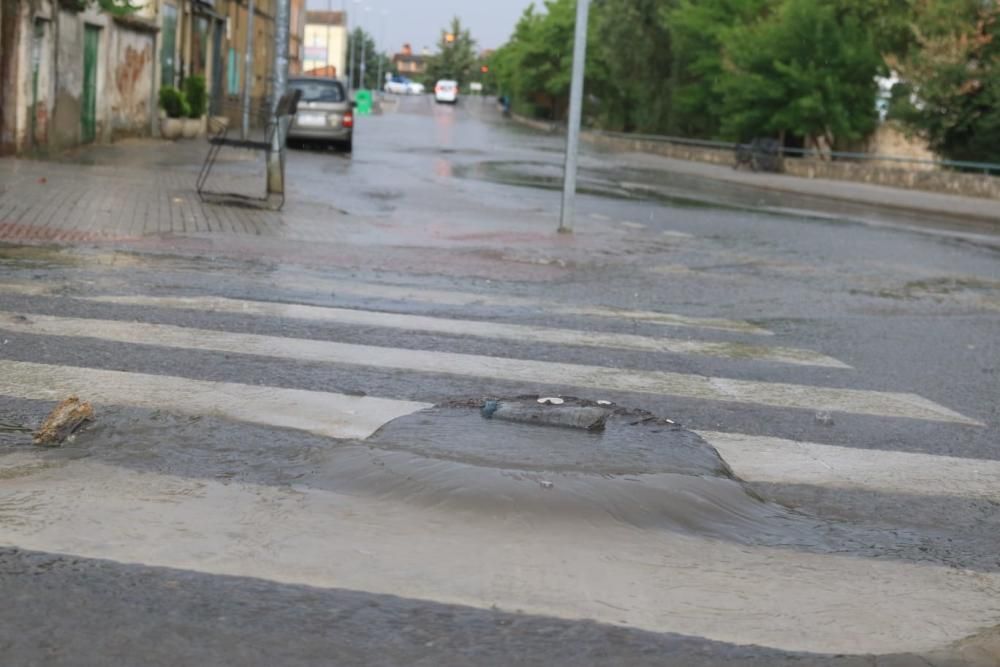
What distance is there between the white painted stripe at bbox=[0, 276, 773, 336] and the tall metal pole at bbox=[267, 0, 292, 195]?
5802 mm

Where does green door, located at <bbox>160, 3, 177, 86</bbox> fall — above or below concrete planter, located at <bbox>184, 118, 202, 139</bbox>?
above

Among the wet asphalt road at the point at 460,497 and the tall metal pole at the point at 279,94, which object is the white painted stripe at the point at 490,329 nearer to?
the wet asphalt road at the point at 460,497

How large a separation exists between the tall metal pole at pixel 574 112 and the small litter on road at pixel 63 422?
958 centimetres

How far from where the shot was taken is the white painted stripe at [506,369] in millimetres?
6410

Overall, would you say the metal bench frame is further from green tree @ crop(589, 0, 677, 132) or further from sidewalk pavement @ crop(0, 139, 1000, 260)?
green tree @ crop(589, 0, 677, 132)

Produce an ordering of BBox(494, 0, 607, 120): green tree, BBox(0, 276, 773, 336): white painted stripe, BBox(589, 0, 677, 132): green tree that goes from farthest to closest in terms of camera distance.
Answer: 1. BBox(494, 0, 607, 120): green tree
2. BBox(589, 0, 677, 132): green tree
3. BBox(0, 276, 773, 336): white painted stripe

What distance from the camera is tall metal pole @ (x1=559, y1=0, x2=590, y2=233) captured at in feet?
45.9

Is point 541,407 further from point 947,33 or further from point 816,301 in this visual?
point 947,33

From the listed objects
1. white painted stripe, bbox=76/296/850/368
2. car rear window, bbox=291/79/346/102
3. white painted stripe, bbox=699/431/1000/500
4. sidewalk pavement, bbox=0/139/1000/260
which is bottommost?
sidewalk pavement, bbox=0/139/1000/260

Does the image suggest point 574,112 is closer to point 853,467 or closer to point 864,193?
point 853,467

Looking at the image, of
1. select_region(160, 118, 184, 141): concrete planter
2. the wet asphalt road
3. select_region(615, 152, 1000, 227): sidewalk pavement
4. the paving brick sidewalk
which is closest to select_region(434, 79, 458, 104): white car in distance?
select_region(615, 152, 1000, 227): sidewalk pavement

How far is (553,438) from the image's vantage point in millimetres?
5160

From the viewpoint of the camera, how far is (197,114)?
110 feet

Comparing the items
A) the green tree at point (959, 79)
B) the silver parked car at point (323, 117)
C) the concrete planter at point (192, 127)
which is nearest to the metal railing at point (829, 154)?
the green tree at point (959, 79)
